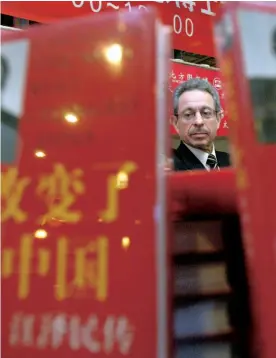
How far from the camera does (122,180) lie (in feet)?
1.78

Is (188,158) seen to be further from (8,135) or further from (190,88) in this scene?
(8,135)

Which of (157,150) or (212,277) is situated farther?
(212,277)

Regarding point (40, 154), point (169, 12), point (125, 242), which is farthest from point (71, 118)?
point (169, 12)

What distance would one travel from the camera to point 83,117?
568mm

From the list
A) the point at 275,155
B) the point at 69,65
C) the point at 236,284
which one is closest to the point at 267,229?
the point at 275,155

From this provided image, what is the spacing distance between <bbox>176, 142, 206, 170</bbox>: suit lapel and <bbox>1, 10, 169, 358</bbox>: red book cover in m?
0.72

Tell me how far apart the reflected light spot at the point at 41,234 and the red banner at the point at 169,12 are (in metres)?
0.86

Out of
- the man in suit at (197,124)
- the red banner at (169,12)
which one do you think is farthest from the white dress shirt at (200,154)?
the red banner at (169,12)

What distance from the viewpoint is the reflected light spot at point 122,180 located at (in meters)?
0.54

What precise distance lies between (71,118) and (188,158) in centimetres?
82

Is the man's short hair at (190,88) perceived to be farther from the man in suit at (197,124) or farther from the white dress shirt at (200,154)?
the white dress shirt at (200,154)

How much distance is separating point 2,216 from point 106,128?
170 mm

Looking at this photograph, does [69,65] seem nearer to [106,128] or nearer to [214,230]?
[106,128]

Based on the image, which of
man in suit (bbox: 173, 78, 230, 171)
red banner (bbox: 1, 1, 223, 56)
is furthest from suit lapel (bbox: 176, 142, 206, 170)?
red banner (bbox: 1, 1, 223, 56)
